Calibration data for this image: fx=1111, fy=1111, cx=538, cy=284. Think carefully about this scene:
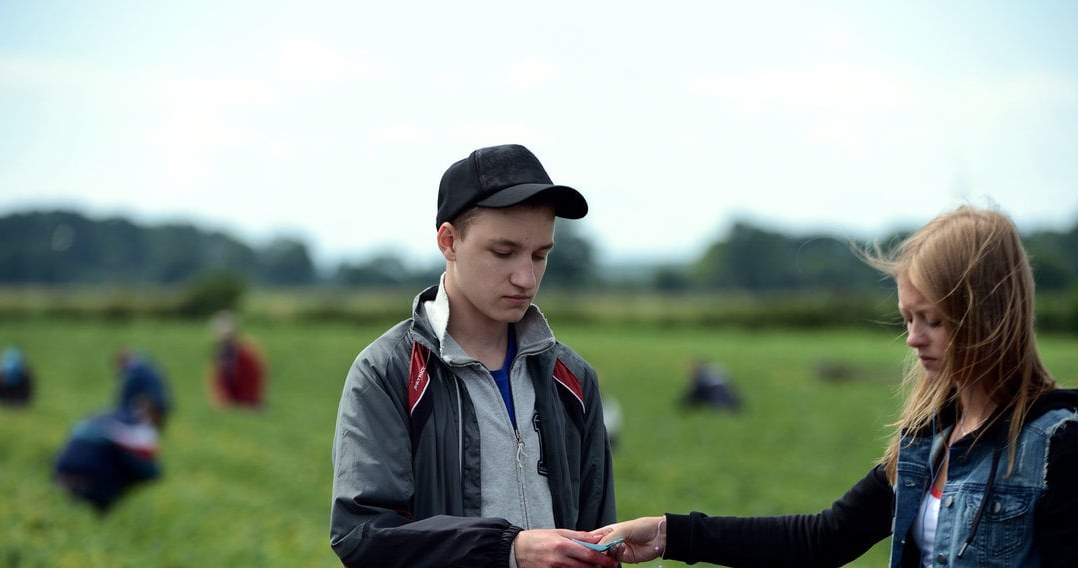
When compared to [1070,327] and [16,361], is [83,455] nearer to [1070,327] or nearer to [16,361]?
[16,361]

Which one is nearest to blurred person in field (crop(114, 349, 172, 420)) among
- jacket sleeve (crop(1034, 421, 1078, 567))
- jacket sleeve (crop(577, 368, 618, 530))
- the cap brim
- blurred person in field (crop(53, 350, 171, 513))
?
blurred person in field (crop(53, 350, 171, 513))

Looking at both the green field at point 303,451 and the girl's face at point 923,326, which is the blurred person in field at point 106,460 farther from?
the girl's face at point 923,326

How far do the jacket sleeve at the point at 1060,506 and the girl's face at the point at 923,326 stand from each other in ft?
1.08

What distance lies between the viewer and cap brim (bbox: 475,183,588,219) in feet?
9.11

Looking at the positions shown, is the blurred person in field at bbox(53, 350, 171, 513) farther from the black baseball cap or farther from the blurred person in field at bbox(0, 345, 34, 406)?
the black baseball cap

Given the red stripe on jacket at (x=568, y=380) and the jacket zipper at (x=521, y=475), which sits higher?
the red stripe on jacket at (x=568, y=380)

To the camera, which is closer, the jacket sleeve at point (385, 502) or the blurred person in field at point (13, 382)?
the jacket sleeve at point (385, 502)

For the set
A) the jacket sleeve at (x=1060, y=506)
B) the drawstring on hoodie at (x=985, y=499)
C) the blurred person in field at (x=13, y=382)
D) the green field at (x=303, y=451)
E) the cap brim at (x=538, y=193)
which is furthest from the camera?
the blurred person in field at (x=13, y=382)

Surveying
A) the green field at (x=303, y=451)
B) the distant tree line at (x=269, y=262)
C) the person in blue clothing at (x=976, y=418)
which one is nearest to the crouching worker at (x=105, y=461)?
the green field at (x=303, y=451)

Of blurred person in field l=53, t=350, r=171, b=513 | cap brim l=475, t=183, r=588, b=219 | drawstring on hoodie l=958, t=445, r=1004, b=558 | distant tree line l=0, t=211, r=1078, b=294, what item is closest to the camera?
drawstring on hoodie l=958, t=445, r=1004, b=558

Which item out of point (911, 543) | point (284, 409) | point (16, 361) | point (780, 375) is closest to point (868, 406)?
point (780, 375)

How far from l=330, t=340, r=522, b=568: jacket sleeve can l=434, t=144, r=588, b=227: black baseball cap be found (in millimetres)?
460

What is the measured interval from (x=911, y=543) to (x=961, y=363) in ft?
1.53

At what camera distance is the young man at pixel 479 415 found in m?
2.64
